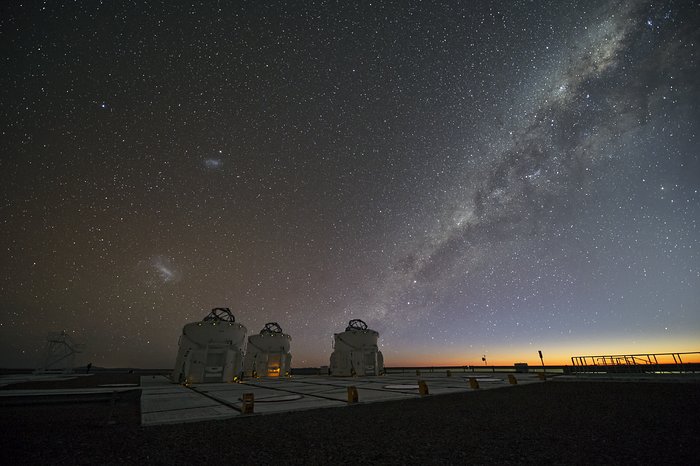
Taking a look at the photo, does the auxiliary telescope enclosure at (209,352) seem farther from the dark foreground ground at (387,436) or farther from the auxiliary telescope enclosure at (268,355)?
the dark foreground ground at (387,436)

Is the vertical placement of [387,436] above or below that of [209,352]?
below

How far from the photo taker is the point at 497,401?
38.4ft

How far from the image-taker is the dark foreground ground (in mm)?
5223

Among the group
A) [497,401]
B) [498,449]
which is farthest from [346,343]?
[498,449]

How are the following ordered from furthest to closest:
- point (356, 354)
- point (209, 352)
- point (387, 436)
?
point (356, 354)
point (209, 352)
point (387, 436)

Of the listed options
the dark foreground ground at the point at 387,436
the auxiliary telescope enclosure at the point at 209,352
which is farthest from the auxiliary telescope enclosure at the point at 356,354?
the dark foreground ground at the point at 387,436

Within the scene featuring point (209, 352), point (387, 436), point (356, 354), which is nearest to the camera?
point (387, 436)

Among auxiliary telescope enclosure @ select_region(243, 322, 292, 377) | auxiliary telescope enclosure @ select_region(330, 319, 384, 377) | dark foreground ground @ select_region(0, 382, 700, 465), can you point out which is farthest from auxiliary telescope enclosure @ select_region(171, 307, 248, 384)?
dark foreground ground @ select_region(0, 382, 700, 465)

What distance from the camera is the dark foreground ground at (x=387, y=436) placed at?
206 inches

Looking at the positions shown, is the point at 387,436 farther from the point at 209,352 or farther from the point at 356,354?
the point at 356,354

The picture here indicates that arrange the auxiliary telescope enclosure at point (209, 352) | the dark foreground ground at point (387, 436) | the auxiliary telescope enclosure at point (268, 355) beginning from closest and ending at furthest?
the dark foreground ground at point (387, 436) → the auxiliary telescope enclosure at point (209, 352) → the auxiliary telescope enclosure at point (268, 355)

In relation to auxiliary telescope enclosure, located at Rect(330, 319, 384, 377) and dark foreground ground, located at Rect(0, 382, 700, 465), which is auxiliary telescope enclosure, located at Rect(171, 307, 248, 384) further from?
dark foreground ground, located at Rect(0, 382, 700, 465)

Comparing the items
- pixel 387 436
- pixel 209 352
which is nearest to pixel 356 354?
pixel 209 352

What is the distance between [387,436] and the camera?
22.0 feet
